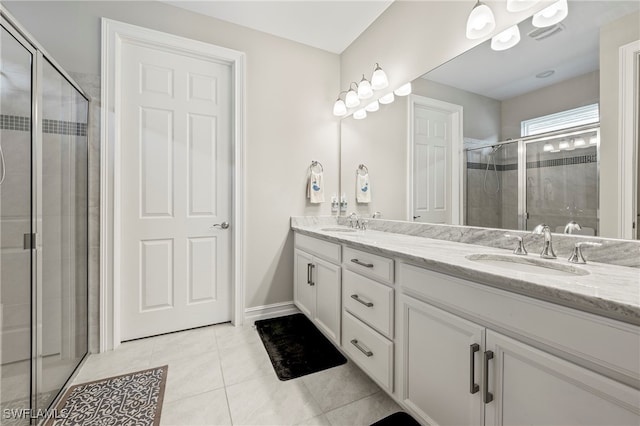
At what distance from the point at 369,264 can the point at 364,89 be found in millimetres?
1678

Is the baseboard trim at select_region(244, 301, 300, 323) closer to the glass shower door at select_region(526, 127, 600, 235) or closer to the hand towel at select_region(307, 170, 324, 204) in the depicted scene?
the hand towel at select_region(307, 170, 324, 204)

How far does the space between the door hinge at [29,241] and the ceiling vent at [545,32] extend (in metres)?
2.52

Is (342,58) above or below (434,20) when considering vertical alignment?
above

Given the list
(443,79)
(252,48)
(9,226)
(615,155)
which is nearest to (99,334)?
(9,226)

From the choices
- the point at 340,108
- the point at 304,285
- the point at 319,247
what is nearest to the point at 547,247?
the point at 319,247

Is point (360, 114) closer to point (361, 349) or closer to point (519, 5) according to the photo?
point (519, 5)

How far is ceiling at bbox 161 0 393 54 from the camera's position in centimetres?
216

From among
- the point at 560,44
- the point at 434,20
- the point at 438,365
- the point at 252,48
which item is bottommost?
the point at 438,365

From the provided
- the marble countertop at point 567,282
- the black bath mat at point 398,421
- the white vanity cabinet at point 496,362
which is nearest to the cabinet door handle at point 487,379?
the white vanity cabinet at point 496,362

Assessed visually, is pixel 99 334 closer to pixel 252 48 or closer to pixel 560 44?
pixel 252 48

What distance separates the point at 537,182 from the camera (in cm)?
132

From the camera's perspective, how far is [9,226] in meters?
1.14

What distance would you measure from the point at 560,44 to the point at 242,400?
7.63 ft

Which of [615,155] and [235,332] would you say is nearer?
[615,155]
